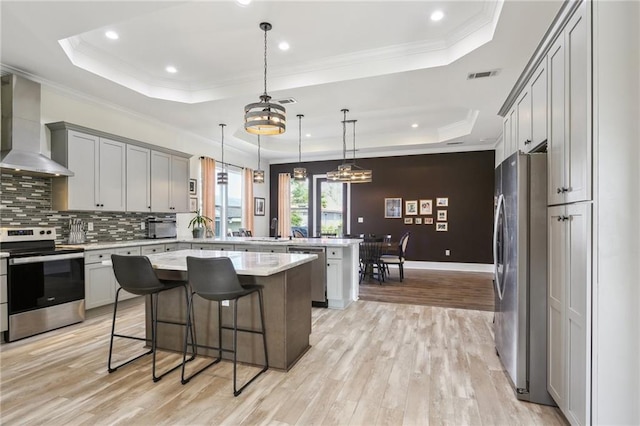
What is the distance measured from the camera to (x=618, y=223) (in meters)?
1.62

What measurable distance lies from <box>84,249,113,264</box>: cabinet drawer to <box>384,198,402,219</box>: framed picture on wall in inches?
239

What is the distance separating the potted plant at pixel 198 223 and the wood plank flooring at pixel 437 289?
3069mm

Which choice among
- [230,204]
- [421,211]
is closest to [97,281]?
[230,204]

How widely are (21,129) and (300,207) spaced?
20.8 feet

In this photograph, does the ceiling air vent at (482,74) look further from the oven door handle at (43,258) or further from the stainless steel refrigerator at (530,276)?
the oven door handle at (43,258)

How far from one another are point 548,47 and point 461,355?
2.60 meters

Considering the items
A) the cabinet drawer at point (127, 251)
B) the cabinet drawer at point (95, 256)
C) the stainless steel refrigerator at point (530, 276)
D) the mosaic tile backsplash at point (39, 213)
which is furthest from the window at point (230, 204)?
the stainless steel refrigerator at point (530, 276)

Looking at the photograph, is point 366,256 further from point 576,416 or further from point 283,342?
point 576,416

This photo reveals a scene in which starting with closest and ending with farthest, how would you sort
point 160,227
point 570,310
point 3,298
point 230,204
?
point 570,310, point 3,298, point 160,227, point 230,204

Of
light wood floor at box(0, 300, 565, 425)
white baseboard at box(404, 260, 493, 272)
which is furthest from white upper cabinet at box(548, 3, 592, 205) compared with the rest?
white baseboard at box(404, 260, 493, 272)

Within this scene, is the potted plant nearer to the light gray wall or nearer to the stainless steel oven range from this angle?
the stainless steel oven range

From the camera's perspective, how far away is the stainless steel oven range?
10.9ft

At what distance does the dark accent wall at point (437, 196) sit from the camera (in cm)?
766

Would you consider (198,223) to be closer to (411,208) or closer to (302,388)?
(302,388)
